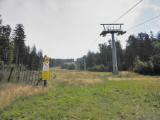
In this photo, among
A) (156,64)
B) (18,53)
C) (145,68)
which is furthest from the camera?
(18,53)

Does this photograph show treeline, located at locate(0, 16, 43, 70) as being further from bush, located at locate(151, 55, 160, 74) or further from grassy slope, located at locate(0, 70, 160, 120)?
grassy slope, located at locate(0, 70, 160, 120)

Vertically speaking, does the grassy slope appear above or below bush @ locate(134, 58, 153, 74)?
below

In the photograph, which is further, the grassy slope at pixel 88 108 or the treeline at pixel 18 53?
the treeline at pixel 18 53

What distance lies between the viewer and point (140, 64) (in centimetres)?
6275

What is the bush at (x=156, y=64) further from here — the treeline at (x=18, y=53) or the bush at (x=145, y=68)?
the treeline at (x=18, y=53)

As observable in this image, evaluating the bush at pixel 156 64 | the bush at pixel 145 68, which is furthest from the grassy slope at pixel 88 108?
the bush at pixel 145 68

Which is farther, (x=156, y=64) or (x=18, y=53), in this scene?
(x=18, y=53)

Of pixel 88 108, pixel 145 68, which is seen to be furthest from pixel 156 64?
pixel 88 108

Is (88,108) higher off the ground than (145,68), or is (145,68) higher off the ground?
(145,68)

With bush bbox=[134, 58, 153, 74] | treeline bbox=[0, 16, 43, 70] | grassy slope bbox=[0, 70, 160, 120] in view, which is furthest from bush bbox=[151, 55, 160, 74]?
grassy slope bbox=[0, 70, 160, 120]

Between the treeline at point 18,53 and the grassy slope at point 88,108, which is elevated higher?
the treeline at point 18,53

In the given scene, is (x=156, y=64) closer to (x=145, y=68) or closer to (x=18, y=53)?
(x=145, y=68)

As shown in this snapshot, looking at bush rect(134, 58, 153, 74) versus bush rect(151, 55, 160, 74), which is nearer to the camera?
bush rect(151, 55, 160, 74)

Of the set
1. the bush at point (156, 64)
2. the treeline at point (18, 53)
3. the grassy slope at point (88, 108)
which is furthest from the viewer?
the treeline at point (18, 53)
